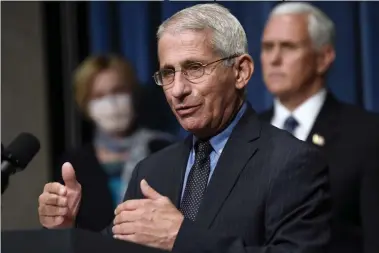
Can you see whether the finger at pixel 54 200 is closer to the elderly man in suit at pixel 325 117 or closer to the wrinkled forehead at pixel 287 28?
the elderly man in suit at pixel 325 117

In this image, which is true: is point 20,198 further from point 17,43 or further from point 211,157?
point 211,157

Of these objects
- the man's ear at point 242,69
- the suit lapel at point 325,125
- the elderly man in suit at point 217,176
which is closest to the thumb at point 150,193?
the elderly man in suit at point 217,176

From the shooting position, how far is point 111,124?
2600 mm

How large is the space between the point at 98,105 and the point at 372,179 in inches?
37.6

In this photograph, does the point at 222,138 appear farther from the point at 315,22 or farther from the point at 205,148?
the point at 315,22

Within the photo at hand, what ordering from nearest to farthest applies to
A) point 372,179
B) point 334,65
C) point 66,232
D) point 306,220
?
point 66,232 < point 306,220 < point 372,179 < point 334,65

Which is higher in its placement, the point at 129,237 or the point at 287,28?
the point at 287,28

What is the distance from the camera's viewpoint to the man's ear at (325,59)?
2.19 metres

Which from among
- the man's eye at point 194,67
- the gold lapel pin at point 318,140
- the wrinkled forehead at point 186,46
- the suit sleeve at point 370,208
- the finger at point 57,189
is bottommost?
the suit sleeve at point 370,208

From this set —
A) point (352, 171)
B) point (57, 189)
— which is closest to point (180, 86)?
point (57, 189)

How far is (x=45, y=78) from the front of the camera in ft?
9.08

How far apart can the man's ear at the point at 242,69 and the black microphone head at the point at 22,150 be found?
0.33 m

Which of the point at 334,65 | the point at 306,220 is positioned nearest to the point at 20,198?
the point at 334,65

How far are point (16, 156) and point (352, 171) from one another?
0.92 metres
